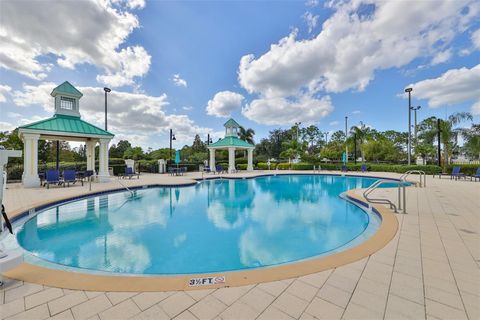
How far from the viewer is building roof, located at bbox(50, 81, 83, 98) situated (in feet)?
39.8

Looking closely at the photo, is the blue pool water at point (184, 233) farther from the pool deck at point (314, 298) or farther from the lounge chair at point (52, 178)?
the lounge chair at point (52, 178)

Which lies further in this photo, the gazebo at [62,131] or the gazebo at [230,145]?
the gazebo at [230,145]

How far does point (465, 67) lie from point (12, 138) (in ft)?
124

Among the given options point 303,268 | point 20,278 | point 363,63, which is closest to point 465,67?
point 363,63

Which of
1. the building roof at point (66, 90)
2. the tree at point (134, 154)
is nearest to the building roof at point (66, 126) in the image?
the building roof at point (66, 90)

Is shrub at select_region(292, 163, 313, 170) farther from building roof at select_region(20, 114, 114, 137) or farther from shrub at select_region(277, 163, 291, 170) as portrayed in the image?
building roof at select_region(20, 114, 114, 137)

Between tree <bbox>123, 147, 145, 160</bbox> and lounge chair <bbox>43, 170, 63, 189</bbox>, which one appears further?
tree <bbox>123, 147, 145, 160</bbox>

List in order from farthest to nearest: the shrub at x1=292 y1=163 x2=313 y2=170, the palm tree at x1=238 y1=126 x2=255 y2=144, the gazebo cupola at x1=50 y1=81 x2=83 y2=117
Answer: the palm tree at x1=238 y1=126 x2=255 y2=144 < the shrub at x1=292 y1=163 x2=313 y2=170 < the gazebo cupola at x1=50 y1=81 x2=83 y2=117

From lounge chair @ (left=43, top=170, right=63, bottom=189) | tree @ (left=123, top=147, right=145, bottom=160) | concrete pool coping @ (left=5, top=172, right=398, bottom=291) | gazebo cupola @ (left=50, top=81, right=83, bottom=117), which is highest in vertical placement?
gazebo cupola @ (left=50, top=81, right=83, bottom=117)

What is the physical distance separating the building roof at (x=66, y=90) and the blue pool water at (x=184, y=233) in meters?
8.08

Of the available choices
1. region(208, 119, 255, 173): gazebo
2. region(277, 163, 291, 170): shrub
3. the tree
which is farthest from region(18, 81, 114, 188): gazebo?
the tree

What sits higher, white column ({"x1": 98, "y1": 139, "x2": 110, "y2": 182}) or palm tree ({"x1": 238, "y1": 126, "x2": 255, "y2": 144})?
palm tree ({"x1": 238, "y1": 126, "x2": 255, "y2": 144})

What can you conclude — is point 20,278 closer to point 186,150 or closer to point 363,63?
point 363,63

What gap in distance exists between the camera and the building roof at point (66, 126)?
11.1 metres
